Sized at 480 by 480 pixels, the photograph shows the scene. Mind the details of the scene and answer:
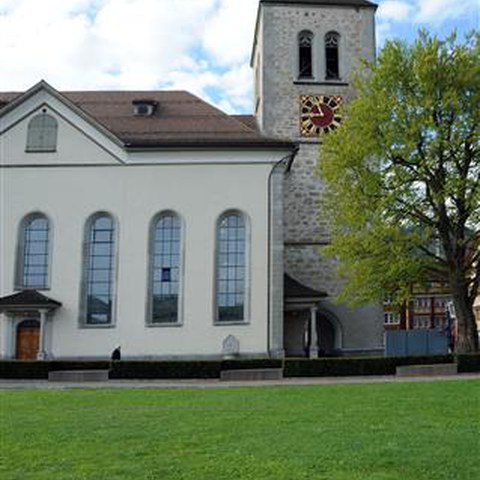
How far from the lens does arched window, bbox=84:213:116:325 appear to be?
105 feet

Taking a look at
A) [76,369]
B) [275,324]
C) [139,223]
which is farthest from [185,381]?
[139,223]

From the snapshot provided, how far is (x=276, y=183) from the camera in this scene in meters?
32.4

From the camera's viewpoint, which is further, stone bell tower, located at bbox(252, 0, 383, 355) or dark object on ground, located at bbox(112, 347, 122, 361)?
stone bell tower, located at bbox(252, 0, 383, 355)

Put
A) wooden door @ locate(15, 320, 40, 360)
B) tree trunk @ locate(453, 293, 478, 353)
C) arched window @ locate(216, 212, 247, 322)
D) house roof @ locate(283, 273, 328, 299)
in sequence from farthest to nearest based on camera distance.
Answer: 1. house roof @ locate(283, 273, 328, 299)
2. arched window @ locate(216, 212, 247, 322)
3. wooden door @ locate(15, 320, 40, 360)
4. tree trunk @ locate(453, 293, 478, 353)

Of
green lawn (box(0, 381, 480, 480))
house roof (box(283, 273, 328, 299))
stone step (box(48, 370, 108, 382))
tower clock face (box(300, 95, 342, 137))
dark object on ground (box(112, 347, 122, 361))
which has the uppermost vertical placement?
tower clock face (box(300, 95, 342, 137))

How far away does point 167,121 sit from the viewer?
117 feet

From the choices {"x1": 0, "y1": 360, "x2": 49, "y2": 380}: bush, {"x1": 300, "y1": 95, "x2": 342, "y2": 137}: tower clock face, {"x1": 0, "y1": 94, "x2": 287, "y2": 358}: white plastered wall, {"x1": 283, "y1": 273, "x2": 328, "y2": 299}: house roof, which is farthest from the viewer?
{"x1": 300, "y1": 95, "x2": 342, "y2": 137}: tower clock face

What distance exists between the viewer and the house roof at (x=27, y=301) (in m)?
30.6

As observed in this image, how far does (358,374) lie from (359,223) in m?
7.03

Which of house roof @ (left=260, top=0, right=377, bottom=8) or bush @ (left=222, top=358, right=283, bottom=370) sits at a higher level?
house roof @ (left=260, top=0, right=377, bottom=8)

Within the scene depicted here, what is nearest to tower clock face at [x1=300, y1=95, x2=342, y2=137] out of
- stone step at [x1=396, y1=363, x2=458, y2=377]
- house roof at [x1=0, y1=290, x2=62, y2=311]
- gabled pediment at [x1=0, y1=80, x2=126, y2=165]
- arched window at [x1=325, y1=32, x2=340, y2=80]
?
arched window at [x1=325, y1=32, x2=340, y2=80]

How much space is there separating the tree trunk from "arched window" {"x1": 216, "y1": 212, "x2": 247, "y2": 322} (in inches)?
383

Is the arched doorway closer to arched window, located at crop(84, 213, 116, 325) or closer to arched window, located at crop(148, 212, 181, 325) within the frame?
arched window, located at crop(148, 212, 181, 325)

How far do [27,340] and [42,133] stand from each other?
10.2 meters
